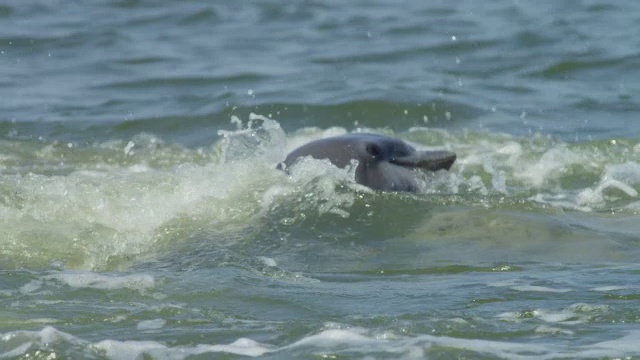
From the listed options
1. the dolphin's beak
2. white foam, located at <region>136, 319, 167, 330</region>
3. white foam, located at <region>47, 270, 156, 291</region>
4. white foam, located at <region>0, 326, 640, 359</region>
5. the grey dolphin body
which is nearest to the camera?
white foam, located at <region>0, 326, 640, 359</region>

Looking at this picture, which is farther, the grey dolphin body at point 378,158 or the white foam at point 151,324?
the grey dolphin body at point 378,158

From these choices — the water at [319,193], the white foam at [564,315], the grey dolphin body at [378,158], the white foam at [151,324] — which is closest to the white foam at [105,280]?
the water at [319,193]

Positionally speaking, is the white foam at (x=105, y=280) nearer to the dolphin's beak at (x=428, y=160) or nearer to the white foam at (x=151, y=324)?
the white foam at (x=151, y=324)

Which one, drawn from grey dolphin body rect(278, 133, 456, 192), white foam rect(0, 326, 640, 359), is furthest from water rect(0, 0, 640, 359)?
grey dolphin body rect(278, 133, 456, 192)

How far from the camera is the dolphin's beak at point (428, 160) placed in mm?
7414

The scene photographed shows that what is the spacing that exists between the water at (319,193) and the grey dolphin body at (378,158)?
0.13m

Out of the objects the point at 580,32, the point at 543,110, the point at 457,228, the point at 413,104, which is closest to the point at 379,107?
the point at 413,104

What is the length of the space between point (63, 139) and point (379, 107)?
98.3 inches

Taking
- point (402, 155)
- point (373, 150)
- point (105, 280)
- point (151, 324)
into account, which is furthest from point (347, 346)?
point (402, 155)

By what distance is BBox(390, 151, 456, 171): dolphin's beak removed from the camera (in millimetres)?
7414

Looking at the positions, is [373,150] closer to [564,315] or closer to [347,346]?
[564,315]

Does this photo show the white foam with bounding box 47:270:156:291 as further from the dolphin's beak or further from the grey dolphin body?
the dolphin's beak

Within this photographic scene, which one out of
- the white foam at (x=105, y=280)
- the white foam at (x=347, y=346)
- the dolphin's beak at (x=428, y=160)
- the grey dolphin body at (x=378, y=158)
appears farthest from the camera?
the dolphin's beak at (x=428, y=160)

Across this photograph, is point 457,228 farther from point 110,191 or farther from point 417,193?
point 110,191
